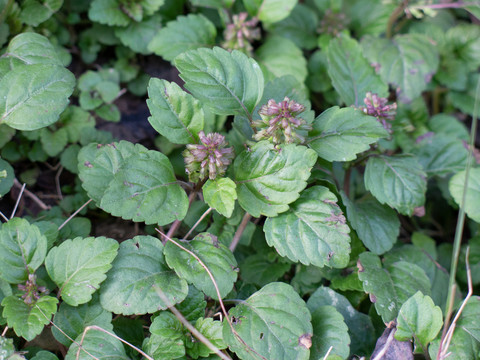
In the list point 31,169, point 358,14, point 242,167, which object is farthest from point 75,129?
point 358,14

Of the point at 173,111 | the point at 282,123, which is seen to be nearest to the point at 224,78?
the point at 173,111

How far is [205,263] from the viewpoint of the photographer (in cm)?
194

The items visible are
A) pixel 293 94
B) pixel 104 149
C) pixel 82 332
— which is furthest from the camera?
pixel 293 94

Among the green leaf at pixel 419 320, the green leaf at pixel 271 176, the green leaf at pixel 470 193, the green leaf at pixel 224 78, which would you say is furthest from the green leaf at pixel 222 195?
the green leaf at pixel 470 193

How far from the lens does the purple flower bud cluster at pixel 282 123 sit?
6.35ft

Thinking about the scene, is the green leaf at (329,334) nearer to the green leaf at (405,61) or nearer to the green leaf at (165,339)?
the green leaf at (165,339)

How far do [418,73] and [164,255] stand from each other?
2108 millimetres

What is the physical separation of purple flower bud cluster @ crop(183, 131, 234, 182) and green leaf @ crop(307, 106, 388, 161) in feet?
1.39

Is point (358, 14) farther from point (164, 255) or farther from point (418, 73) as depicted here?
point (164, 255)

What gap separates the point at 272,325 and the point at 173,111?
3.34 feet

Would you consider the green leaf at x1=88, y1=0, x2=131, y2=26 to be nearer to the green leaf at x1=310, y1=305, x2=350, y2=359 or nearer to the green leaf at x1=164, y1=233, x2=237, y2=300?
the green leaf at x1=164, y1=233, x2=237, y2=300

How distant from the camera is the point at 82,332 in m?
1.88

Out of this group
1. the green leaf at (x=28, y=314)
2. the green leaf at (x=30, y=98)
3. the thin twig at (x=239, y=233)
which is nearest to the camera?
the green leaf at (x=28, y=314)

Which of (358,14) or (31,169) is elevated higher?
(358,14)
